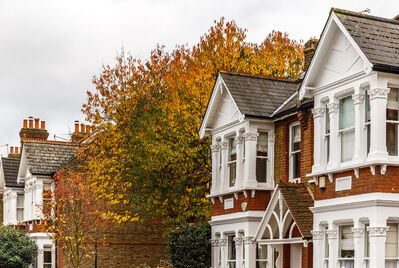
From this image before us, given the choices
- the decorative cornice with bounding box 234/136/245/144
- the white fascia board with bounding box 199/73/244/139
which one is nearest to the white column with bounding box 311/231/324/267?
the decorative cornice with bounding box 234/136/245/144

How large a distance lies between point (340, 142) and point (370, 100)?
1912 mm

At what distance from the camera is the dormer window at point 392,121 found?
1808 cm

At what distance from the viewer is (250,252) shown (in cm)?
2461

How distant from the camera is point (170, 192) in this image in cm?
3222

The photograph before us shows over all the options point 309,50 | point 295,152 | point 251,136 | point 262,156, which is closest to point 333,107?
point 295,152

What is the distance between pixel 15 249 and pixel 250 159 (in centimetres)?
2199

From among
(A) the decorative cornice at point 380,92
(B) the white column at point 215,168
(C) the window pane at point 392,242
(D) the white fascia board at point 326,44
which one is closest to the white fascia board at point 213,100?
(B) the white column at point 215,168

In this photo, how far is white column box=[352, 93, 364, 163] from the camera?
18.4 metres

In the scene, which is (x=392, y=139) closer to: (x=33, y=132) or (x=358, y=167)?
(x=358, y=167)

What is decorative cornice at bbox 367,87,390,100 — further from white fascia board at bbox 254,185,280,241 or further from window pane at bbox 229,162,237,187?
window pane at bbox 229,162,237,187

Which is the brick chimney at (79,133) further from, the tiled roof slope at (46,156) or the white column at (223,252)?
the white column at (223,252)

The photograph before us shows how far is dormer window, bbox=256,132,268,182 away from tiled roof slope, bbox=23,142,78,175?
2206cm

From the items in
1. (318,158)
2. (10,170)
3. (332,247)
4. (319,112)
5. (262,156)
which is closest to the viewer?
(332,247)

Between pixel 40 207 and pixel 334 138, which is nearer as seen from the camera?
pixel 334 138
